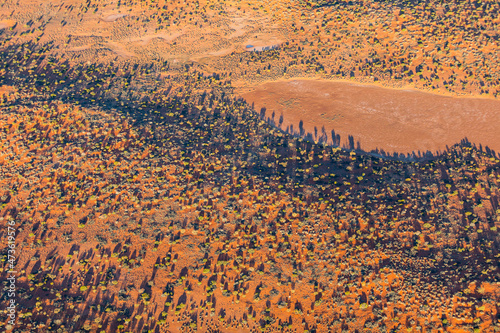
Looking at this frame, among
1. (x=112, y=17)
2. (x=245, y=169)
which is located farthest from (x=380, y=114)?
(x=112, y=17)

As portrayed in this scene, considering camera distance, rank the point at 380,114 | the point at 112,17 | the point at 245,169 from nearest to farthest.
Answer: the point at 245,169
the point at 380,114
the point at 112,17

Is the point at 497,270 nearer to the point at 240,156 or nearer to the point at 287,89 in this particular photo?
the point at 240,156

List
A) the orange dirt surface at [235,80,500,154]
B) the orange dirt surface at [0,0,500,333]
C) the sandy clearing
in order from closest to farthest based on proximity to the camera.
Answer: the orange dirt surface at [0,0,500,333] → the orange dirt surface at [235,80,500,154] → the sandy clearing

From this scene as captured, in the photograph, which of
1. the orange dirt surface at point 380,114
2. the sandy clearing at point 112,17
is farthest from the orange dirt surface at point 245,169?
the sandy clearing at point 112,17

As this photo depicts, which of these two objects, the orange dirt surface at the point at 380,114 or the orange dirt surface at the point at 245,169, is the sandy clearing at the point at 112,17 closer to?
the orange dirt surface at the point at 245,169

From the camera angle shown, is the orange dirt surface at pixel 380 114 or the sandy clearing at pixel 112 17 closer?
the orange dirt surface at pixel 380 114

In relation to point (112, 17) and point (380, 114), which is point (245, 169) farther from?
point (112, 17)

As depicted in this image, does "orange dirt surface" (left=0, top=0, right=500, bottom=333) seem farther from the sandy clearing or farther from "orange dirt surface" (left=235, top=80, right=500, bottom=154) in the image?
the sandy clearing

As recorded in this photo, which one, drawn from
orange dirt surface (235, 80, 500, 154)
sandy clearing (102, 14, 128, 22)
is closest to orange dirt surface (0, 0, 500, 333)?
orange dirt surface (235, 80, 500, 154)
